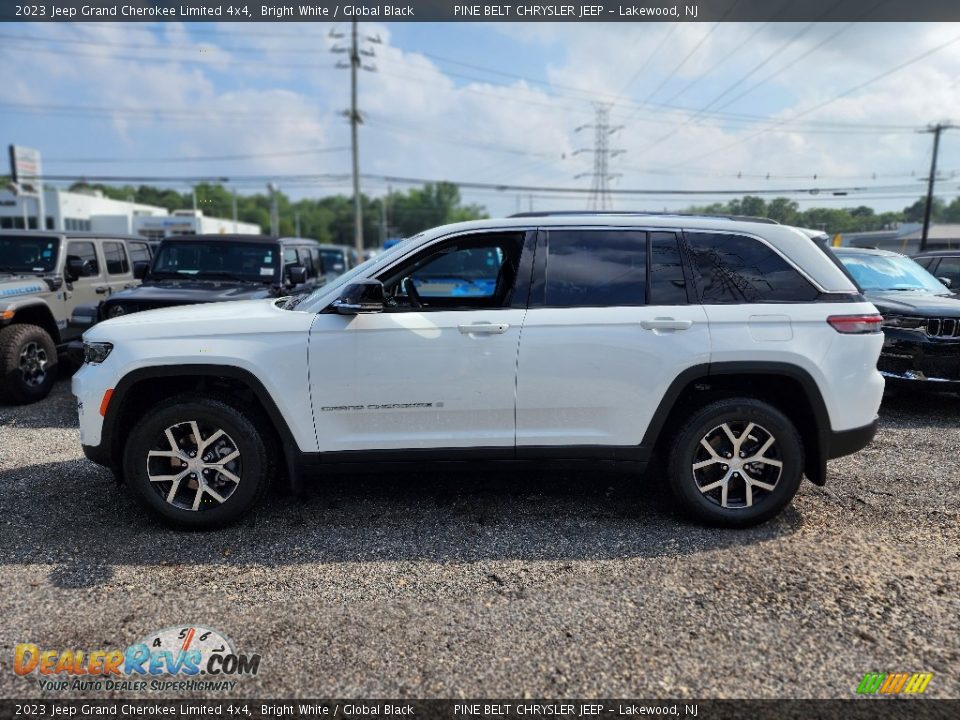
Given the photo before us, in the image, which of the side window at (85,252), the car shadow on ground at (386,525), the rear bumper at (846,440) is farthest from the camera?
the side window at (85,252)

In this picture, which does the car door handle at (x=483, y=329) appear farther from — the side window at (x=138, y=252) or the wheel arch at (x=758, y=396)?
the side window at (x=138, y=252)

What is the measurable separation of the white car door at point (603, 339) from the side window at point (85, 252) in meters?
7.04

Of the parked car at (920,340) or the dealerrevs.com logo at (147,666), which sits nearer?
the dealerrevs.com logo at (147,666)

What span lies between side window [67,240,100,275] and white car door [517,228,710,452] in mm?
7036

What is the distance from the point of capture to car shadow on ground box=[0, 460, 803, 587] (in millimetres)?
3561

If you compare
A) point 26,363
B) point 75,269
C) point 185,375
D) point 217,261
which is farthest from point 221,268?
point 185,375

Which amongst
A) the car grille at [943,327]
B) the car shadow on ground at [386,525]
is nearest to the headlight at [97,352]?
the car shadow on ground at [386,525]

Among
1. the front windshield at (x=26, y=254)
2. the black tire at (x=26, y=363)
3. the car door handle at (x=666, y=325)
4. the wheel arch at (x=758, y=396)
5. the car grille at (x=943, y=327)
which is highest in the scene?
the front windshield at (x=26, y=254)

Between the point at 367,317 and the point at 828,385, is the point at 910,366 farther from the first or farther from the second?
the point at 367,317

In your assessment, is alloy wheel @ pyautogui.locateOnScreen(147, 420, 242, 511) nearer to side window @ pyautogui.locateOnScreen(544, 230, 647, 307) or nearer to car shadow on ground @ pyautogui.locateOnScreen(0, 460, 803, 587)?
car shadow on ground @ pyautogui.locateOnScreen(0, 460, 803, 587)

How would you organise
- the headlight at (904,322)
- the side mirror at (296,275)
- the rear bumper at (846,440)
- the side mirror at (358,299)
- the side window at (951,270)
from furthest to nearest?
the side window at (951,270) < the side mirror at (296,275) < the headlight at (904,322) < the rear bumper at (846,440) < the side mirror at (358,299)

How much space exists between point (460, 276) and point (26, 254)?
5839 mm

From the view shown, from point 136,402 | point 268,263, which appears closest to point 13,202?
point 268,263

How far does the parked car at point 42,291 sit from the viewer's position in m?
6.92
